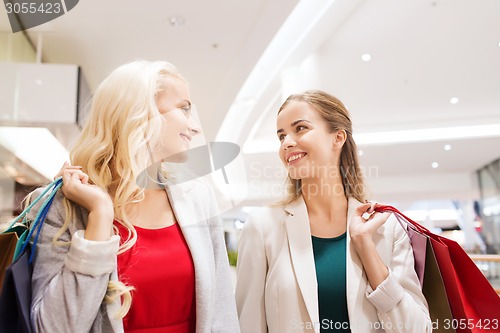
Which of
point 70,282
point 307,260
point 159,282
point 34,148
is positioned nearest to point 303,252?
point 307,260

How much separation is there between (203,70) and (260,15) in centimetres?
94

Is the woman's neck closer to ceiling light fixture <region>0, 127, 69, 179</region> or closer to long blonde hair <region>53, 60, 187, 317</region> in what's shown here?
long blonde hair <region>53, 60, 187, 317</region>

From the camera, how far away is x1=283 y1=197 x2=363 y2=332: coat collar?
3.74 feet

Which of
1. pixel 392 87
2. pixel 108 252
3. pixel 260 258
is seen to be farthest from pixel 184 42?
pixel 108 252

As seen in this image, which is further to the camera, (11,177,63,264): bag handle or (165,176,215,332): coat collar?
(165,176,215,332): coat collar

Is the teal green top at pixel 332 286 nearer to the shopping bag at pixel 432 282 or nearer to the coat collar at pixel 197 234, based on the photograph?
the shopping bag at pixel 432 282

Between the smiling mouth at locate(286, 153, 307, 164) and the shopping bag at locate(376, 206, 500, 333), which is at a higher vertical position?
the smiling mouth at locate(286, 153, 307, 164)

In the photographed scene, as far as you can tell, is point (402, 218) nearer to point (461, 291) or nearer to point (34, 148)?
point (461, 291)

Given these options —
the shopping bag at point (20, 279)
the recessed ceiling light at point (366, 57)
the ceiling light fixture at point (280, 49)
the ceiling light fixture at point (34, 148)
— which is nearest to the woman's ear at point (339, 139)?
the shopping bag at point (20, 279)

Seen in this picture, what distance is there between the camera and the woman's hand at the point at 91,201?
89 centimetres

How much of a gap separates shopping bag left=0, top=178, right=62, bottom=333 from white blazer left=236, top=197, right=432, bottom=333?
631 mm

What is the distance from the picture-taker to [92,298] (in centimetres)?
84

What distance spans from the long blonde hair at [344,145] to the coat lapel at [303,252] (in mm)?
86

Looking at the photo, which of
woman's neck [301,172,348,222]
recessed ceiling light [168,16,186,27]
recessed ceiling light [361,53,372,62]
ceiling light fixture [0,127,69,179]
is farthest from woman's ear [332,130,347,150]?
recessed ceiling light [361,53,372,62]
